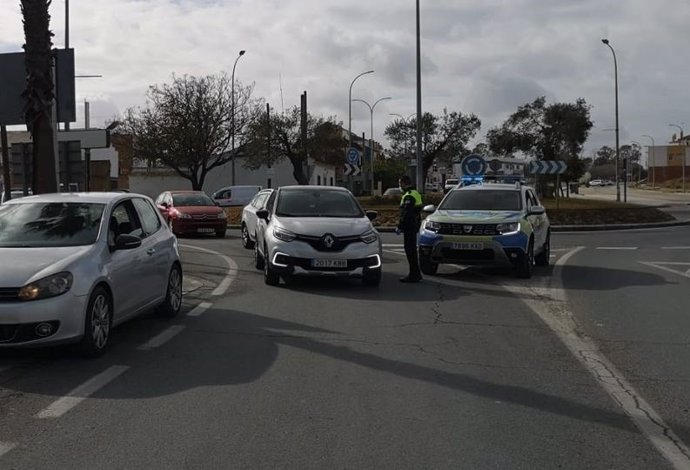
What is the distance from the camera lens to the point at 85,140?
19.8m

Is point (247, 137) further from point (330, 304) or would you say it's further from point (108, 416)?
point (108, 416)

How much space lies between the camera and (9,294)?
21.0 feet

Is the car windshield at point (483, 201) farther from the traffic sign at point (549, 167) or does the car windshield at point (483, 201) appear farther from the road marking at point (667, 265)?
the traffic sign at point (549, 167)

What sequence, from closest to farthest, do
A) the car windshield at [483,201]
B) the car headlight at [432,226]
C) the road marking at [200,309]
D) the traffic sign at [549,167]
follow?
the road marking at [200,309] → the car headlight at [432,226] → the car windshield at [483,201] → the traffic sign at [549,167]

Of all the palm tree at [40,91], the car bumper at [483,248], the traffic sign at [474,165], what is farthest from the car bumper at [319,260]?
the traffic sign at [474,165]

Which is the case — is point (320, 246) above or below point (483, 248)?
above

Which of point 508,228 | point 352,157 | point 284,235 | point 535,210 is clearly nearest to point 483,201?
point 535,210

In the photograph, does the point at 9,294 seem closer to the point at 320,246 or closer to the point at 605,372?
the point at 605,372

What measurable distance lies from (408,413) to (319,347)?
229cm

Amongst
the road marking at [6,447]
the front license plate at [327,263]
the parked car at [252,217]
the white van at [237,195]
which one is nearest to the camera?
the road marking at [6,447]

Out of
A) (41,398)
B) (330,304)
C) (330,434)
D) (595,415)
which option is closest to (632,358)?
(595,415)

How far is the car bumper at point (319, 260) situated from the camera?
1156cm

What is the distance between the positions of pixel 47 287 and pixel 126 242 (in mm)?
1210

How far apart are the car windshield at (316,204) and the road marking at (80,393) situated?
627cm
